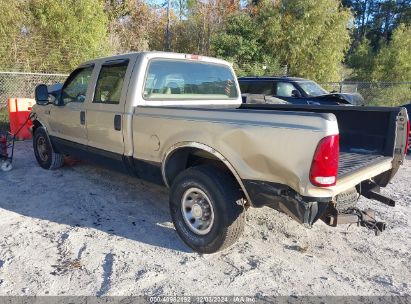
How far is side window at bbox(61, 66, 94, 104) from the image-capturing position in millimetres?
5027

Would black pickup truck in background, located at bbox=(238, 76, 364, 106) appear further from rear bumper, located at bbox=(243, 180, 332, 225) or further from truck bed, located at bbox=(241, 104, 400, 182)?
rear bumper, located at bbox=(243, 180, 332, 225)

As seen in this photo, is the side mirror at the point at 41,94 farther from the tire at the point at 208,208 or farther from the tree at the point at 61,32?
the tree at the point at 61,32

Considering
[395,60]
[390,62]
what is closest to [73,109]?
[395,60]

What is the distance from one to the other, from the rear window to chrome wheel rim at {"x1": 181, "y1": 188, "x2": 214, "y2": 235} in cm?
132

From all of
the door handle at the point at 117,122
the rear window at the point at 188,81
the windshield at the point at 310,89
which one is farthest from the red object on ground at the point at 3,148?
the windshield at the point at 310,89

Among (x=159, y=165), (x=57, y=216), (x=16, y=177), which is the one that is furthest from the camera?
(x=16, y=177)

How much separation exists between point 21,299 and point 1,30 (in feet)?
32.9

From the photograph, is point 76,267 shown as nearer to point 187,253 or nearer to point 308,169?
point 187,253

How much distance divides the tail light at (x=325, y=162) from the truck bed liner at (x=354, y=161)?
0.42 meters

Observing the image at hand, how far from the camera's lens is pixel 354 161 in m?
3.64

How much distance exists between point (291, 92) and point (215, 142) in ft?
24.8

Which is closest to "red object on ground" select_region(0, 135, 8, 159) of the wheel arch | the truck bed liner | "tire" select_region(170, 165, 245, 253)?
the wheel arch

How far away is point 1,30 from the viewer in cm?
1041

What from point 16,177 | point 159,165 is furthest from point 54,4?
point 159,165
